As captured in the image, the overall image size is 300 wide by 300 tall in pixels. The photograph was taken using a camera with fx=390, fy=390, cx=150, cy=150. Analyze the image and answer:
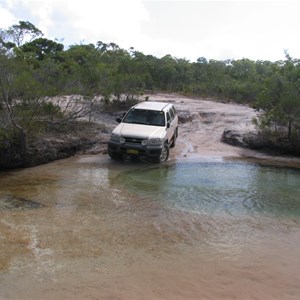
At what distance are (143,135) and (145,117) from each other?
1.29m

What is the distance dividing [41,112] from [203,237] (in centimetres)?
881

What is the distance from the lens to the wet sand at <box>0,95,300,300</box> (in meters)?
5.12

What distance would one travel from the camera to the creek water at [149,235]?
5207mm

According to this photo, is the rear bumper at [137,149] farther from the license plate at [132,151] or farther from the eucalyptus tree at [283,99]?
the eucalyptus tree at [283,99]

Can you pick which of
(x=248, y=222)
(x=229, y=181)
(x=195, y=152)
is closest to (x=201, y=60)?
(x=195, y=152)

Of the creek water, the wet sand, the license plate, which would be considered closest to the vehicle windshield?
the license plate

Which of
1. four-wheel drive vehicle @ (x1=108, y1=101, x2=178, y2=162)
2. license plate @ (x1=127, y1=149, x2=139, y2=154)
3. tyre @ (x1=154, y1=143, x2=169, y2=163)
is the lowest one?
tyre @ (x1=154, y1=143, x2=169, y2=163)

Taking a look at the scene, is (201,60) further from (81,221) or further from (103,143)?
(81,221)

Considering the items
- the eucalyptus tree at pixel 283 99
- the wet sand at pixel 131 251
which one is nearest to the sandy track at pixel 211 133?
the eucalyptus tree at pixel 283 99

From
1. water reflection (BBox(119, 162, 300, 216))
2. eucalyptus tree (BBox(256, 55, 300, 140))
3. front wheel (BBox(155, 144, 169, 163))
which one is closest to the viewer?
water reflection (BBox(119, 162, 300, 216))

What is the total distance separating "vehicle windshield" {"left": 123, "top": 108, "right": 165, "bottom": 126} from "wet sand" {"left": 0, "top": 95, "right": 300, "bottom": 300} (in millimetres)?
3818

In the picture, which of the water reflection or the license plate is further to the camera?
the license plate

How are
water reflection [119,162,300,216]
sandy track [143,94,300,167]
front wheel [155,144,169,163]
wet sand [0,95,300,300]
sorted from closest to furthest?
wet sand [0,95,300,300], water reflection [119,162,300,216], front wheel [155,144,169,163], sandy track [143,94,300,167]

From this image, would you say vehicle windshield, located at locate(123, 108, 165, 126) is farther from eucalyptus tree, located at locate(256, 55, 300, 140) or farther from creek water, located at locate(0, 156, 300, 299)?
eucalyptus tree, located at locate(256, 55, 300, 140)
